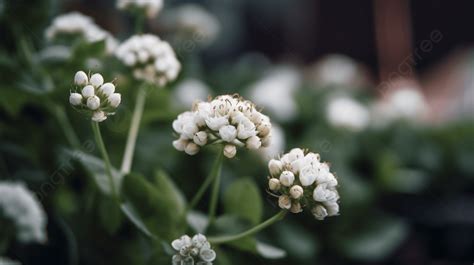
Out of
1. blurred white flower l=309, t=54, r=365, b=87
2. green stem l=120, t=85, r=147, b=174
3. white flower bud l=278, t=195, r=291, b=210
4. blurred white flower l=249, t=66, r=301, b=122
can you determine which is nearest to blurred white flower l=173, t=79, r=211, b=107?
blurred white flower l=249, t=66, r=301, b=122

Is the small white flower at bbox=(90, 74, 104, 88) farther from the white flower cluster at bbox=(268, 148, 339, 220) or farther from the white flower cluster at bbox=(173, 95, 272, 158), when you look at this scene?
the white flower cluster at bbox=(268, 148, 339, 220)

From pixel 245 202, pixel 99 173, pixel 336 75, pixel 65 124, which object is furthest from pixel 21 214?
pixel 336 75

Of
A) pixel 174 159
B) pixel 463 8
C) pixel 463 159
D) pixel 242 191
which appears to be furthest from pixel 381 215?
pixel 463 8

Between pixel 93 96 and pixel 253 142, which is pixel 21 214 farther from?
pixel 253 142

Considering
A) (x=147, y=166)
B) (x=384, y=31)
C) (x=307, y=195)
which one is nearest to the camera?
(x=307, y=195)

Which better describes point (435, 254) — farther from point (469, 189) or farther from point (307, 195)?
point (307, 195)

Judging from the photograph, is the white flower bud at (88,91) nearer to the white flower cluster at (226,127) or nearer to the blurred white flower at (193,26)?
the white flower cluster at (226,127)

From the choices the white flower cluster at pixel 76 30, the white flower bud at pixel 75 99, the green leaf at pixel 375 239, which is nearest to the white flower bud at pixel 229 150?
the white flower bud at pixel 75 99
